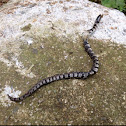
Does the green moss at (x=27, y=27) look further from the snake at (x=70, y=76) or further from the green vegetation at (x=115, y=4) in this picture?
the green vegetation at (x=115, y=4)

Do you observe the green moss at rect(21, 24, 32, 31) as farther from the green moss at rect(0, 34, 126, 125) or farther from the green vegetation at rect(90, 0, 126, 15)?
the green vegetation at rect(90, 0, 126, 15)

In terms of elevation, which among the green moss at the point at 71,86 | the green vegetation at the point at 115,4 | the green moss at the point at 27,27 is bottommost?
the green moss at the point at 71,86

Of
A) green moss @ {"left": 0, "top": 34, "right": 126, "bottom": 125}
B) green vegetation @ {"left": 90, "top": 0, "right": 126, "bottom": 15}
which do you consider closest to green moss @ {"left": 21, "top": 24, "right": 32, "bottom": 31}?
green moss @ {"left": 0, "top": 34, "right": 126, "bottom": 125}

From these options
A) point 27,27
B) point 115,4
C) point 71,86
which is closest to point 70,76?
point 71,86

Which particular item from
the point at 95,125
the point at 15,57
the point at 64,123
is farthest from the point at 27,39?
the point at 95,125

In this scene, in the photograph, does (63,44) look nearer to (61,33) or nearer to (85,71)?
(61,33)

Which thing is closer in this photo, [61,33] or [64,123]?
[64,123]

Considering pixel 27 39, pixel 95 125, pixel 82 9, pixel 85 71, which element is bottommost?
pixel 95 125

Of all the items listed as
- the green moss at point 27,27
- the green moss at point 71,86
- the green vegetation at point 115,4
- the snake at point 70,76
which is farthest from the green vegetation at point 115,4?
the green moss at point 27,27
